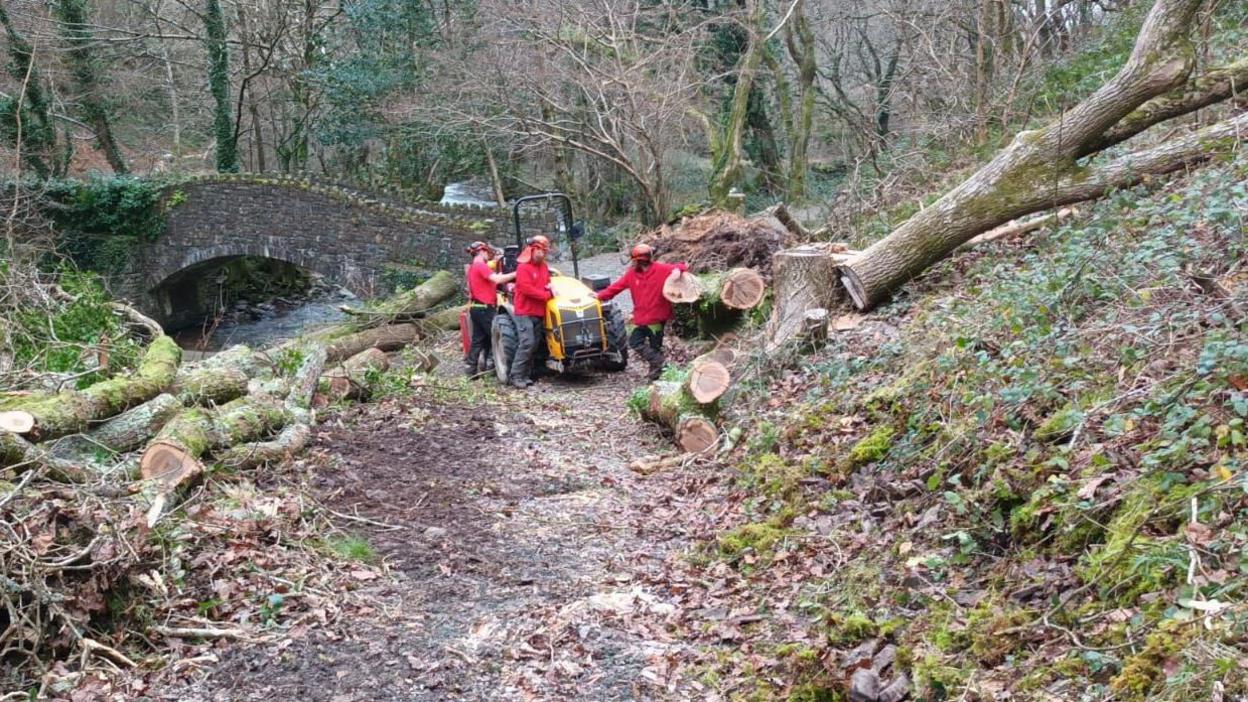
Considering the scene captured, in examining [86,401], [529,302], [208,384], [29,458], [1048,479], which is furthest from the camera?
[529,302]

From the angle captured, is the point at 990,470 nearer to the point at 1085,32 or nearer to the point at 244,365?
the point at 244,365

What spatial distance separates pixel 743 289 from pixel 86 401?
20.7 feet

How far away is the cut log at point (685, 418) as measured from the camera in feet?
24.3

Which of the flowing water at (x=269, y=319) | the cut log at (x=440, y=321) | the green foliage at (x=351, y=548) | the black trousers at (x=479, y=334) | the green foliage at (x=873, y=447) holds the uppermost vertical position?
the green foliage at (x=873, y=447)

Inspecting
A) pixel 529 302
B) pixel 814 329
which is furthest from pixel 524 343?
pixel 814 329

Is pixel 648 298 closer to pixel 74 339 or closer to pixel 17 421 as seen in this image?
pixel 17 421

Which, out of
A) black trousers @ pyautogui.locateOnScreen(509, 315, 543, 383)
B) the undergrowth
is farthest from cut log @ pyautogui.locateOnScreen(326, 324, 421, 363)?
the undergrowth

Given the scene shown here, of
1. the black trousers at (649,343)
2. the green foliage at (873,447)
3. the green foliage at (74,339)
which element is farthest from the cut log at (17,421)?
the black trousers at (649,343)

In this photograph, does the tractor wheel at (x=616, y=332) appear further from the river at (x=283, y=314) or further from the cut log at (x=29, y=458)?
the river at (x=283, y=314)

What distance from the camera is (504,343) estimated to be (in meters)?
10.9

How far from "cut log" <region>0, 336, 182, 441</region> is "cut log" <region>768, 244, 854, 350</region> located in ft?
16.1

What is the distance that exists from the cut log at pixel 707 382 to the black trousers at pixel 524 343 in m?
3.40

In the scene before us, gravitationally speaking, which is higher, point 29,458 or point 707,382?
point 29,458

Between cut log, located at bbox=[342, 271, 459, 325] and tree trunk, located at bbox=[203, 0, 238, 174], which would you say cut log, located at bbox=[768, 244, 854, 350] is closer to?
cut log, located at bbox=[342, 271, 459, 325]
